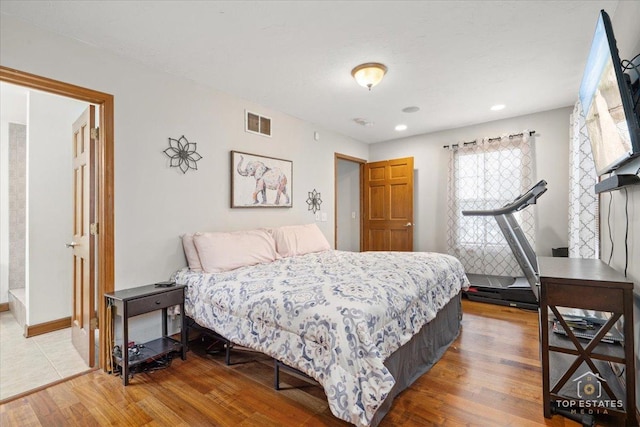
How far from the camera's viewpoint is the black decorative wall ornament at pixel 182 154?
2.73 meters

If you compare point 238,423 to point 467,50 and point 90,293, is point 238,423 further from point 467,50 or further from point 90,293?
point 467,50

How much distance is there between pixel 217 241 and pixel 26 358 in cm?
182

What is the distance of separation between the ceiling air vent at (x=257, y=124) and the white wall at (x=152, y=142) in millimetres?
68

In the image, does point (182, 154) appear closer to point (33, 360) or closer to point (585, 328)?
point (33, 360)

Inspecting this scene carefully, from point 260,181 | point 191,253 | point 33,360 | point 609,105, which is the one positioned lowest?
point 33,360

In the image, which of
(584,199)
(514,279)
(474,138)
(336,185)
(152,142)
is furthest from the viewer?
(336,185)

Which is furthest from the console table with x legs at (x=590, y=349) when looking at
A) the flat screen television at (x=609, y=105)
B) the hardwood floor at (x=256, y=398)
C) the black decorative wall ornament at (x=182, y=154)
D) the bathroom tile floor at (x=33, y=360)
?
the bathroom tile floor at (x=33, y=360)

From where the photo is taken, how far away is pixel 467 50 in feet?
7.91

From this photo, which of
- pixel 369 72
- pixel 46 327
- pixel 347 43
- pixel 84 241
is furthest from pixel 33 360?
pixel 369 72

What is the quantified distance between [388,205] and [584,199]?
2.61 m

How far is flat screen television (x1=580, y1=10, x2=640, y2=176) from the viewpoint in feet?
4.29

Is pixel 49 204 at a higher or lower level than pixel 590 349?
higher

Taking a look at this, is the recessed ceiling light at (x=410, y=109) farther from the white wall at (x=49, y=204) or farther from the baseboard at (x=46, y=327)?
the baseboard at (x=46, y=327)

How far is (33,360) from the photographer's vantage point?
8.14 ft
